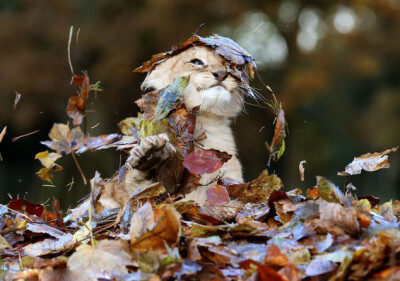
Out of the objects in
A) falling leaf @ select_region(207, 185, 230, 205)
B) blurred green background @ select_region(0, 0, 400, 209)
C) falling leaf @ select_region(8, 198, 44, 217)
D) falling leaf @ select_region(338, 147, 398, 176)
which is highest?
falling leaf @ select_region(338, 147, 398, 176)

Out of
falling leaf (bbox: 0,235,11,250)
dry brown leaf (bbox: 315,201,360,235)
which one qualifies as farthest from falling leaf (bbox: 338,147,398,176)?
falling leaf (bbox: 0,235,11,250)

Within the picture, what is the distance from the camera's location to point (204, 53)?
3.94 meters

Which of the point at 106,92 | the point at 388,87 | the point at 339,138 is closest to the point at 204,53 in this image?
the point at 106,92

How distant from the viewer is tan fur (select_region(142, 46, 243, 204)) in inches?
154

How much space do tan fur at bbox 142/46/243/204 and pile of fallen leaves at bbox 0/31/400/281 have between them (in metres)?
0.51

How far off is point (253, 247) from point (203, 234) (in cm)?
20

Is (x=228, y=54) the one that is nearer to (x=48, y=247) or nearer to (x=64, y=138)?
(x=64, y=138)

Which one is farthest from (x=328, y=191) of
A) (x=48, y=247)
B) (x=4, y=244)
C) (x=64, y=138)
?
(x=64, y=138)

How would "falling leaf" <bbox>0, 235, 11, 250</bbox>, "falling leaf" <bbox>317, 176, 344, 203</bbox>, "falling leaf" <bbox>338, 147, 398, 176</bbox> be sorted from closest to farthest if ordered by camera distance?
"falling leaf" <bbox>317, 176, 344, 203</bbox> < "falling leaf" <bbox>0, 235, 11, 250</bbox> < "falling leaf" <bbox>338, 147, 398, 176</bbox>

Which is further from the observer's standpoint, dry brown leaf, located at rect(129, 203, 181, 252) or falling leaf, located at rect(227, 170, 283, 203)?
falling leaf, located at rect(227, 170, 283, 203)

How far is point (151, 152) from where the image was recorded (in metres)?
3.11

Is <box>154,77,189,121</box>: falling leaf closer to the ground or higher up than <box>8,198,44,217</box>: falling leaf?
Answer: higher up

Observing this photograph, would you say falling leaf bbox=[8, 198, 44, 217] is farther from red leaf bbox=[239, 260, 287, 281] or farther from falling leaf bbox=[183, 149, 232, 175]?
red leaf bbox=[239, 260, 287, 281]

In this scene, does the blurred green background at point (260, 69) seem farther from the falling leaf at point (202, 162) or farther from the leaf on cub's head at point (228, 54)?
the falling leaf at point (202, 162)
